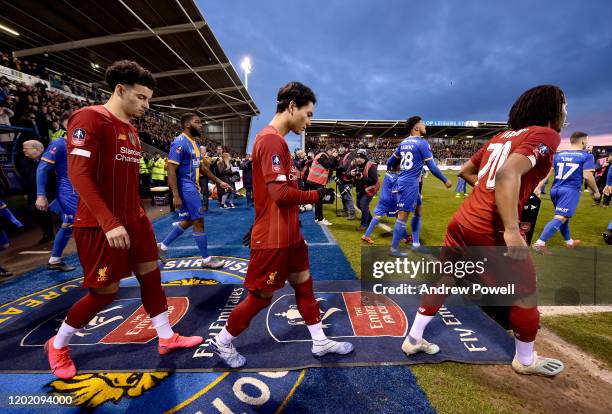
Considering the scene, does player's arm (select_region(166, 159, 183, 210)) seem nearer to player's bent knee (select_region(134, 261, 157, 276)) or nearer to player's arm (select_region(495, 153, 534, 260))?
player's bent knee (select_region(134, 261, 157, 276))

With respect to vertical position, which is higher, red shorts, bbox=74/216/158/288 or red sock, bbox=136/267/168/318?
red shorts, bbox=74/216/158/288

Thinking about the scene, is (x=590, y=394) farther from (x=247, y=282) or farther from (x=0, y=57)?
(x=0, y=57)

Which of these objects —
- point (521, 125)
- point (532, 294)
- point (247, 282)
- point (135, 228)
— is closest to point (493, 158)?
point (521, 125)

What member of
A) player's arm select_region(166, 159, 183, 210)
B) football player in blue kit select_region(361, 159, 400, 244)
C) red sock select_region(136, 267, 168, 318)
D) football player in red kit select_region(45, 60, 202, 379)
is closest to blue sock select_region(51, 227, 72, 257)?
player's arm select_region(166, 159, 183, 210)

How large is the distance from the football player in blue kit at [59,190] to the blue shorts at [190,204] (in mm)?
1368

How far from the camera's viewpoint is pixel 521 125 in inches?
77.2

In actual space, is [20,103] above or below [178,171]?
above

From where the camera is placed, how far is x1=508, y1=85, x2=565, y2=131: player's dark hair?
1.85 m

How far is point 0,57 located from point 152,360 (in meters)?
20.1

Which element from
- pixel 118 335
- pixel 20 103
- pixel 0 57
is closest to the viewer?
pixel 118 335

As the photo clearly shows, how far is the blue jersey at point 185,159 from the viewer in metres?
4.13

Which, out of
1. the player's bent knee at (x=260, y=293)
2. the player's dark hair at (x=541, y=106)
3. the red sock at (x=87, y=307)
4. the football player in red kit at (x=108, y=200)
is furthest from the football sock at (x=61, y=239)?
the player's dark hair at (x=541, y=106)

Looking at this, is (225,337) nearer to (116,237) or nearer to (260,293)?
(260,293)

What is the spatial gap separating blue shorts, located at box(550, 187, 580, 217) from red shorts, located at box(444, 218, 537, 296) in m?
4.42
